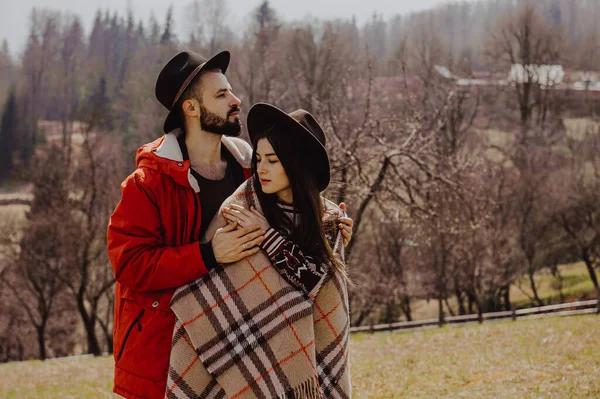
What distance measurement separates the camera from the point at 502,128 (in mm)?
42438

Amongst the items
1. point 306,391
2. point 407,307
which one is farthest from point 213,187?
point 407,307

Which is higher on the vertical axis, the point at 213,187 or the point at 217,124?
the point at 217,124

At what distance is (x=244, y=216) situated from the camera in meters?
3.14

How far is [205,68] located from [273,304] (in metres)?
1.43

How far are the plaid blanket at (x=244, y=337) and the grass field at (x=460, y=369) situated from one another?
16.6 feet

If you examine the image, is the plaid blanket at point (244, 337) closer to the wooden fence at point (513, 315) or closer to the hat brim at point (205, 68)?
the hat brim at point (205, 68)

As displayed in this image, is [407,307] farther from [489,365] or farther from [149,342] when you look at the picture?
[149,342]

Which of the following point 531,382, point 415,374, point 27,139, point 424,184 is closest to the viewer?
point 531,382

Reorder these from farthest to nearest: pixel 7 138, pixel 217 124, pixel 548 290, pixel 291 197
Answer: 1. pixel 7 138
2. pixel 548 290
3. pixel 217 124
4. pixel 291 197

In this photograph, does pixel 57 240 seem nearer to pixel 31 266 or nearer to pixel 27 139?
pixel 31 266

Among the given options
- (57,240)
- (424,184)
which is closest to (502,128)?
(57,240)

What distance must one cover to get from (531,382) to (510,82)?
38.3 meters

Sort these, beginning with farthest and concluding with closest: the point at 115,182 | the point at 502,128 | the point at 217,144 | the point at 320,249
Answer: the point at 502,128 → the point at 115,182 → the point at 217,144 → the point at 320,249

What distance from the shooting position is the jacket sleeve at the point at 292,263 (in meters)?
3.07
